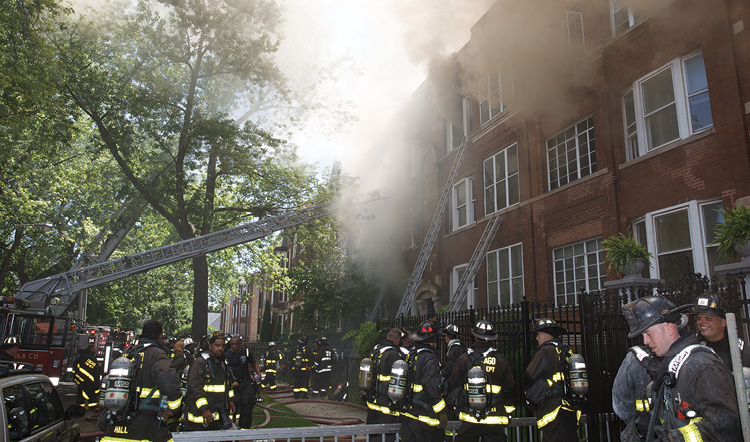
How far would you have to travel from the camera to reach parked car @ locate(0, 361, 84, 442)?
389 cm

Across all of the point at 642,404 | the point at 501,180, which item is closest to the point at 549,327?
the point at 642,404

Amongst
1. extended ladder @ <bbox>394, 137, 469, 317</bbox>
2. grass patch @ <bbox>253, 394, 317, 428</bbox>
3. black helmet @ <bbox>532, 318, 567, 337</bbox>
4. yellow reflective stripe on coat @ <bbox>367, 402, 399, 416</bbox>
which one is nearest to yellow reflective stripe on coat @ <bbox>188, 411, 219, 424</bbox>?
yellow reflective stripe on coat @ <bbox>367, 402, 399, 416</bbox>

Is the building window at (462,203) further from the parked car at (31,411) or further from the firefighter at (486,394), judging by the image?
the parked car at (31,411)

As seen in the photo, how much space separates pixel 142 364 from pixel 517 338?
4.48 m

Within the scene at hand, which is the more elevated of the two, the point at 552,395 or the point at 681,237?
the point at 681,237

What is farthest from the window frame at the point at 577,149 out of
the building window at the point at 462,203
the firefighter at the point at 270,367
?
the firefighter at the point at 270,367

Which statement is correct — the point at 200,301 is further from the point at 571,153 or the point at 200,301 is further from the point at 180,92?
the point at 571,153

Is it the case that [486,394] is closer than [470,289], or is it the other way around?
[486,394]

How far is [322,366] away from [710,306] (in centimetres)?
1132

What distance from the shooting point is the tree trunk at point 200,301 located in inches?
715

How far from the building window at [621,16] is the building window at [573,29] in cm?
81

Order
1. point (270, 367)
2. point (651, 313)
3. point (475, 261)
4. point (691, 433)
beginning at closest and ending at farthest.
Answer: point (691, 433)
point (651, 313)
point (270, 367)
point (475, 261)

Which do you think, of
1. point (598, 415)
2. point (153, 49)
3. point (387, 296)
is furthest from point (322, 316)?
point (598, 415)

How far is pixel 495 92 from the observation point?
1508 centimetres
